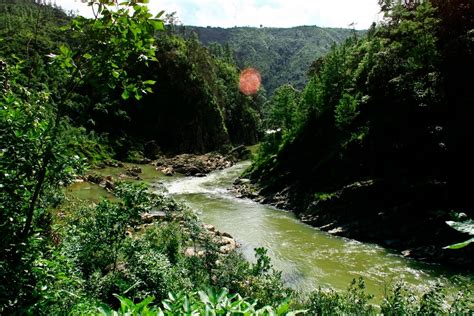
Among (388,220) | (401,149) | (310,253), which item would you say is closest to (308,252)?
(310,253)

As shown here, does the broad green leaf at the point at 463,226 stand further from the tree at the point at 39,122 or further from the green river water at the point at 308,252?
the green river water at the point at 308,252

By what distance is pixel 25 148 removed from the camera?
3564 millimetres

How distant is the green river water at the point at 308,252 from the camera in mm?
18906

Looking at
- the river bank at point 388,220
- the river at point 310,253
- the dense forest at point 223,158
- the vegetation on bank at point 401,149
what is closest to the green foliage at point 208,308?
the dense forest at point 223,158

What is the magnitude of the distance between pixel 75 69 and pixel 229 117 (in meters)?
100

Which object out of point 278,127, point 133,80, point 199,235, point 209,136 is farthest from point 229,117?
point 133,80

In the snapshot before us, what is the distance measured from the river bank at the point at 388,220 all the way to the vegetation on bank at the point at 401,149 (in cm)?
7

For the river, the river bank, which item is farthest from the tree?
the river bank

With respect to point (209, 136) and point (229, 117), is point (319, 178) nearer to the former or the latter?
point (209, 136)

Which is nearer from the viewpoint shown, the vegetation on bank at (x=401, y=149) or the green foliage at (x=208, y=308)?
the green foliage at (x=208, y=308)

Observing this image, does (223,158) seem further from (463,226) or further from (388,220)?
(463,226)

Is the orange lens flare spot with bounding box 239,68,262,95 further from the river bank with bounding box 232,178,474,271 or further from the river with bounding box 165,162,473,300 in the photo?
the river bank with bounding box 232,178,474,271

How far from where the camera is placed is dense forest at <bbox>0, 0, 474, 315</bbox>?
3.56 m

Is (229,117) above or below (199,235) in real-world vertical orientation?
above
